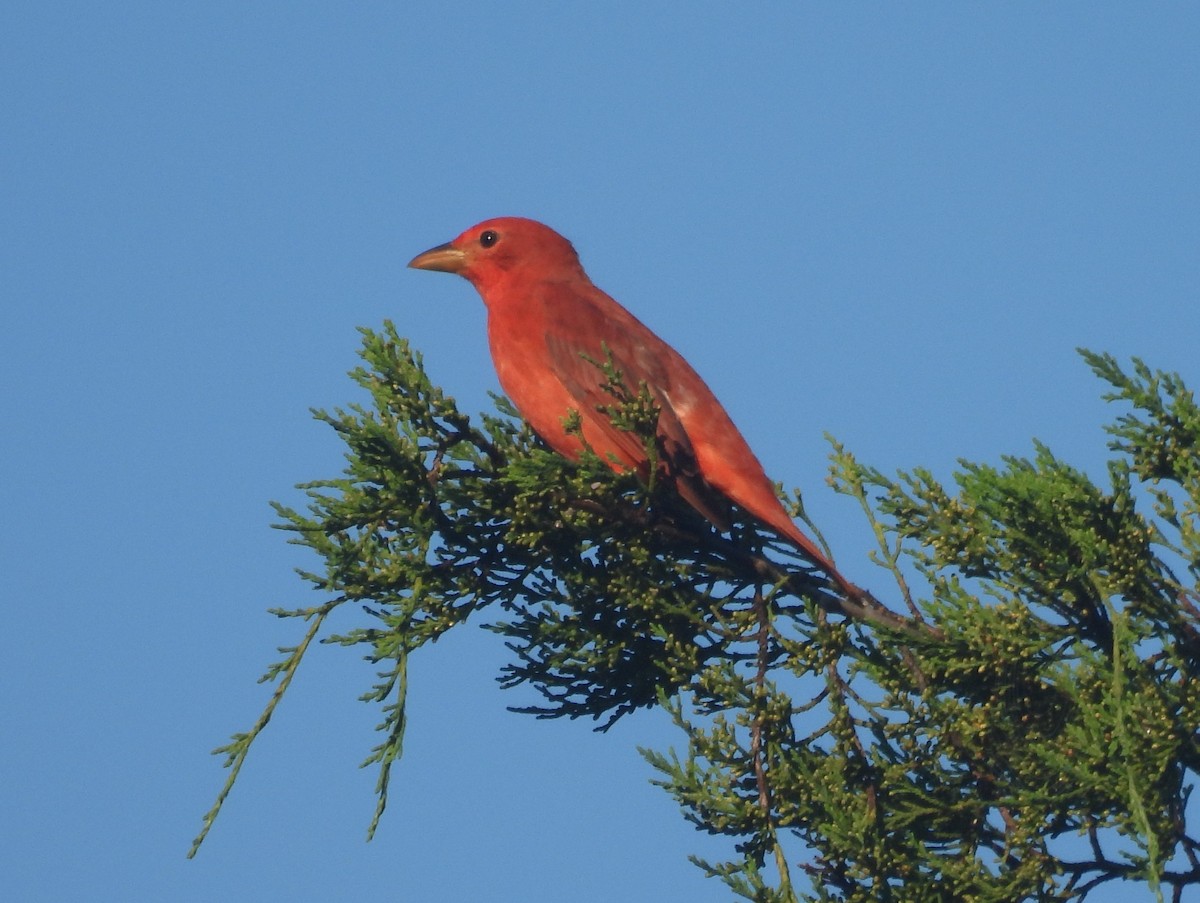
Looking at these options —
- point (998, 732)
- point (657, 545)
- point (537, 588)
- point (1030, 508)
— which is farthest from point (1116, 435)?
point (537, 588)

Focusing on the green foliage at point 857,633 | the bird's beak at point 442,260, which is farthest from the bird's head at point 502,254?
the green foliage at point 857,633

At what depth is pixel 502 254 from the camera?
699cm

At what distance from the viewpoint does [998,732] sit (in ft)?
12.6

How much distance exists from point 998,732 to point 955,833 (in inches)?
11.1

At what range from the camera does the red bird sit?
16.9 ft

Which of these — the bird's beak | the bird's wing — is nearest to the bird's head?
the bird's beak

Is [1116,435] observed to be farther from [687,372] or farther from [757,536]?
[687,372]

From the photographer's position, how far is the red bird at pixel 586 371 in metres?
A: 5.14

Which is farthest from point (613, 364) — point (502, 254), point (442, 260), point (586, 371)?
point (442, 260)

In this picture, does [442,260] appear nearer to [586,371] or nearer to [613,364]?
[586,371]

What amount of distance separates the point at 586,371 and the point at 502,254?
1.45 metres

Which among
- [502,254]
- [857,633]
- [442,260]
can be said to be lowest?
[857,633]

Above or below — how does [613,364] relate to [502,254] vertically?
below

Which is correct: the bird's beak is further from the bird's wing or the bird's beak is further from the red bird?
the bird's wing
